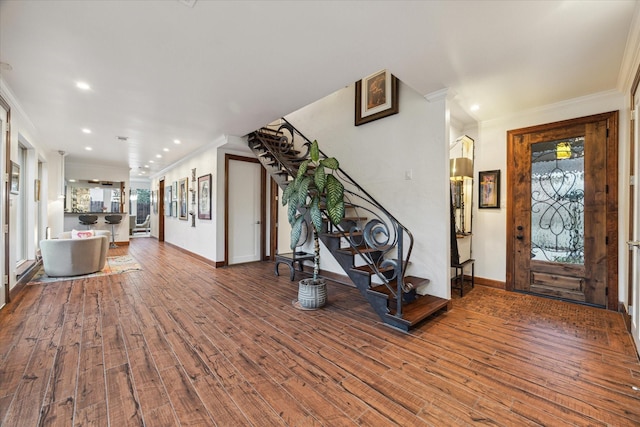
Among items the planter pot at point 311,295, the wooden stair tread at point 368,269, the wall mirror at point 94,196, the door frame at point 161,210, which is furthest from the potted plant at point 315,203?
the wall mirror at point 94,196

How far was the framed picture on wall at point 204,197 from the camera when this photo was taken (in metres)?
5.93

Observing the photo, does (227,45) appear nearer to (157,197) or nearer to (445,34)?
(445,34)

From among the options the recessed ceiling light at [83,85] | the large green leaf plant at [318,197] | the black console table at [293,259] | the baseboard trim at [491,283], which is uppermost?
the recessed ceiling light at [83,85]

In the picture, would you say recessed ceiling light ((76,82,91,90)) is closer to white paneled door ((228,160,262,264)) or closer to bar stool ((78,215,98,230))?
white paneled door ((228,160,262,264))

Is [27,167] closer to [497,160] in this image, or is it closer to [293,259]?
[293,259]

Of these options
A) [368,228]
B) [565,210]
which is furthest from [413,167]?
[565,210]

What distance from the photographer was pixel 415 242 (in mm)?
3500

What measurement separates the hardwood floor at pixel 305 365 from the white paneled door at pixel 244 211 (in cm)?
249

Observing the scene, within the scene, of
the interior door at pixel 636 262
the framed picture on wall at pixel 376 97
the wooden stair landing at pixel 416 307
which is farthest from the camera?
the framed picture on wall at pixel 376 97

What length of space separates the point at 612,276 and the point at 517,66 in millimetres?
2792

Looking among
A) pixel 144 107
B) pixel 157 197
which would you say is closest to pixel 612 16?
pixel 144 107

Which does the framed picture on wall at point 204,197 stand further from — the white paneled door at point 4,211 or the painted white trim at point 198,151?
the white paneled door at point 4,211

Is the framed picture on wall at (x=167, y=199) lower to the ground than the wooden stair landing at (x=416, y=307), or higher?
higher

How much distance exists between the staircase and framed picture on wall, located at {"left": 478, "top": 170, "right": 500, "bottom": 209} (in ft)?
5.34
